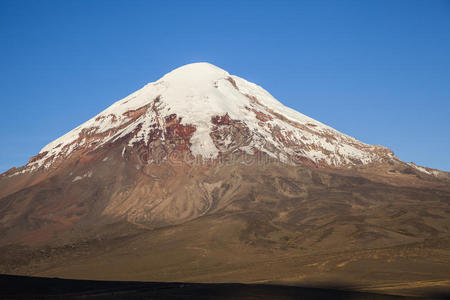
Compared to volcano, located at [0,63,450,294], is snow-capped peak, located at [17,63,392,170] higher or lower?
higher

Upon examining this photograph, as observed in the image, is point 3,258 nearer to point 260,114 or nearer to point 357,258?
point 357,258

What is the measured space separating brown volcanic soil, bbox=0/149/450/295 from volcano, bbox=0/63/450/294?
0.42 metres

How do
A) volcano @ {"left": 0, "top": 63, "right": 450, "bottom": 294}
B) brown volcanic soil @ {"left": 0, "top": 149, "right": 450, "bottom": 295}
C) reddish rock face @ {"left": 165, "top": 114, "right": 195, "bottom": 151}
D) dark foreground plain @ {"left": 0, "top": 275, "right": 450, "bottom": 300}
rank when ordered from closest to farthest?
dark foreground plain @ {"left": 0, "top": 275, "right": 450, "bottom": 300} → brown volcanic soil @ {"left": 0, "top": 149, "right": 450, "bottom": 295} → volcano @ {"left": 0, "top": 63, "right": 450, "bottom": 294} → reddish rock face @ {"left": 165, "top": 114, "right": 195, "bottom": 151}

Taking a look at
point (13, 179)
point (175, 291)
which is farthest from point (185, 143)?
point (175, 291)

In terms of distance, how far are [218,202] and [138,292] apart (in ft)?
314

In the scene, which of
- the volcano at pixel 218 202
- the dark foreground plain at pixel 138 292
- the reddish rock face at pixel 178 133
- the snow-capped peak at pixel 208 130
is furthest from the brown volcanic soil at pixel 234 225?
the snow-capped peak at pixel 208 130

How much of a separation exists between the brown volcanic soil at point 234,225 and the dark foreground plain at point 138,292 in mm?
5217

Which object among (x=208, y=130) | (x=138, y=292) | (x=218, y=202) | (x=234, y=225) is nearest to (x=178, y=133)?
(x=208, y=130)

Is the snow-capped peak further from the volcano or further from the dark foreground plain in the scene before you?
the dark foreground plain

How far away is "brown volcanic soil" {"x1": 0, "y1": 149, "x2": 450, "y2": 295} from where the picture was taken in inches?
2645

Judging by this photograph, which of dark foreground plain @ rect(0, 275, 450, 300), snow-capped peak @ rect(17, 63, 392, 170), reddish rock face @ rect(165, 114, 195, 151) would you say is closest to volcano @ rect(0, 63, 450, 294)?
reddish rock face @ rect(165, 114, 195, 151)

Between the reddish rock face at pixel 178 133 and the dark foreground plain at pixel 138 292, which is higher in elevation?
the reddish rock face at pixel 178 133

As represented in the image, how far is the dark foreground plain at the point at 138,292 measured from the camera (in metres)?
37.3

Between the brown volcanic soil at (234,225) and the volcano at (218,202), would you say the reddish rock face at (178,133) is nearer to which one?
the volcano at (218,202)
